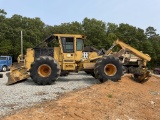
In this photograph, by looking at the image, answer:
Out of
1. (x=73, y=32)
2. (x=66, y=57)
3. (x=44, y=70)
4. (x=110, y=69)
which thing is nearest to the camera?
(x=44, y=70)

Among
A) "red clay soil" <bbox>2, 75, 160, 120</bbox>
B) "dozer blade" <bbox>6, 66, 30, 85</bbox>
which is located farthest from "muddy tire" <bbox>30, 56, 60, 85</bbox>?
"red clay soil" <bbox>2, 75, 160, 120</bbox>

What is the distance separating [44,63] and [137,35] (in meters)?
53.7

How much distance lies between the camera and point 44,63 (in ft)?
51.4

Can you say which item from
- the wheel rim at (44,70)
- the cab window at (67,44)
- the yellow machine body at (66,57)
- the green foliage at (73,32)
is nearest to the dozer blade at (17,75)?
the yellow machine body at (66,57)

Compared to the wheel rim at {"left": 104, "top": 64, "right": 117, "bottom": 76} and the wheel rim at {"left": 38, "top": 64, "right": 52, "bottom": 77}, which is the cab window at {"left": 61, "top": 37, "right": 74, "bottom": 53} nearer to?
the wheel rim at {"left": 38, "top": 64, "right": 52, "bottom": 77}

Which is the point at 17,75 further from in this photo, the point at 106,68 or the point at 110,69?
the point at 110,69

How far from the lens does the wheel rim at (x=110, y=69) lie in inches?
A: 637

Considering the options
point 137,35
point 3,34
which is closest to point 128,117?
point 3,34

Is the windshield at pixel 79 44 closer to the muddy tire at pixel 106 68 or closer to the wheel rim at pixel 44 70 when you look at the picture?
the muddy tire at pixel 106 68

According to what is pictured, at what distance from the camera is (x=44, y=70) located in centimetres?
1591

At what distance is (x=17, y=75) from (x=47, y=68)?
167 centimetres

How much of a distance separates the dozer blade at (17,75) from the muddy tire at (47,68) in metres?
0.88

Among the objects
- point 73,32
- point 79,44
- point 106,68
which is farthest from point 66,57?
point 73,32

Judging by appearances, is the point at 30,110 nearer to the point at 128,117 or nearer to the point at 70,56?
the point at 128,117
